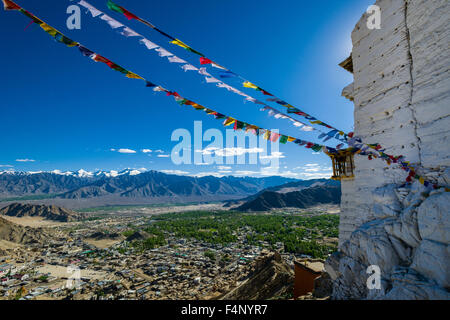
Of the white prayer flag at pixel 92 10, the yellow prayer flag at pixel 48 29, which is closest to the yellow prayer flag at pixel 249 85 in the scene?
the white prayer flag at pixel 92 10

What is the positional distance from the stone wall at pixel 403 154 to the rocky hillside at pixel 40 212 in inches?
2768

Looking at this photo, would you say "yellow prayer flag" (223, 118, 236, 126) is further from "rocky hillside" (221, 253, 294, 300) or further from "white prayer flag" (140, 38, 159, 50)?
"rocky hillside" (221, 253, 294, 300)

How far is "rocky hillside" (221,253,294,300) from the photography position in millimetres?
10883

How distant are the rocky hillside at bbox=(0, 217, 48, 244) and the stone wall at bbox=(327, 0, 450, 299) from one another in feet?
118

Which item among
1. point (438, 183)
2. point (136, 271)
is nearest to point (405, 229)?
point (438, 183)

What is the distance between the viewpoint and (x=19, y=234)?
88.7 feet

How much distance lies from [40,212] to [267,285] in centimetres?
7726

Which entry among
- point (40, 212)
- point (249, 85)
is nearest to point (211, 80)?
point (249, 85)

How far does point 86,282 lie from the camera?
1392 cm

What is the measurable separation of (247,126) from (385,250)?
4.09 meters

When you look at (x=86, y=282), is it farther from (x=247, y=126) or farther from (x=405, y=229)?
(x=405, y=229)

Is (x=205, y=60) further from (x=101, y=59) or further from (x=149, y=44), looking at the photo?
(x=101, y=59)

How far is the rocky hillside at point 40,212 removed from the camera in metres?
57.6

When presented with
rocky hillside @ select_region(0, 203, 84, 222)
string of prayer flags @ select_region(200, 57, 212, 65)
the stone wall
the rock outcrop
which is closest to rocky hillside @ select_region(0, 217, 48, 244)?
rocky hillside @ select_region(0, 203, 84, 222)
